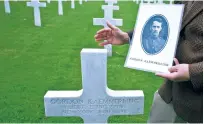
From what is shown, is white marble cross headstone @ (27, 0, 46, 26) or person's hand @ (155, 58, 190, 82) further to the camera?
white marble cross headstone @ (27, 0, 46, 26)

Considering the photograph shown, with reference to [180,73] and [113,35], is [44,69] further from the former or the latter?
[180,73]

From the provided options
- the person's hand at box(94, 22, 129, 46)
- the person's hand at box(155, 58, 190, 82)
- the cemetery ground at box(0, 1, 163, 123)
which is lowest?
the cemetery ground at box(0, 1, 163, 123)

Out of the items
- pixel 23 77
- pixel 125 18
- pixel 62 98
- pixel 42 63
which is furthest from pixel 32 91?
pixel 125 18

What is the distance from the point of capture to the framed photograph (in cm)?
107

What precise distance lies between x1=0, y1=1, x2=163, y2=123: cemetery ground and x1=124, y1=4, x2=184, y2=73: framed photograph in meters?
1.08

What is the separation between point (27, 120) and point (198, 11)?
1.55 meters

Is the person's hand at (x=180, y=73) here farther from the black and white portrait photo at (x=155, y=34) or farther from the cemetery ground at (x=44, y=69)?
the cemetery ground at (x=44, y=69)

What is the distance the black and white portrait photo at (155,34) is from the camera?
3.56 ft

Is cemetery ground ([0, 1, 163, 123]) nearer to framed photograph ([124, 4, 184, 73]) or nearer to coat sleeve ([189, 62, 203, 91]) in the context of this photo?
framed photograph ([124, 4, 184, 73])

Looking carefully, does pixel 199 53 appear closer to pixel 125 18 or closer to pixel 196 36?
pixel 196 36

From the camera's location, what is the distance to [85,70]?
4.27 ft

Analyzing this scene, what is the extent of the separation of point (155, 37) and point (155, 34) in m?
0.01

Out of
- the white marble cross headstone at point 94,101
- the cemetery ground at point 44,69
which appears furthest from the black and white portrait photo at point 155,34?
the cemetery ground at point 44,69

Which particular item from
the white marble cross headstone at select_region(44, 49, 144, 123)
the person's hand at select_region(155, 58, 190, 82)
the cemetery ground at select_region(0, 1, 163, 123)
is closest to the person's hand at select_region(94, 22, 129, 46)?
the white marble cross headstone at select_region(44, 49, 144, 123)
